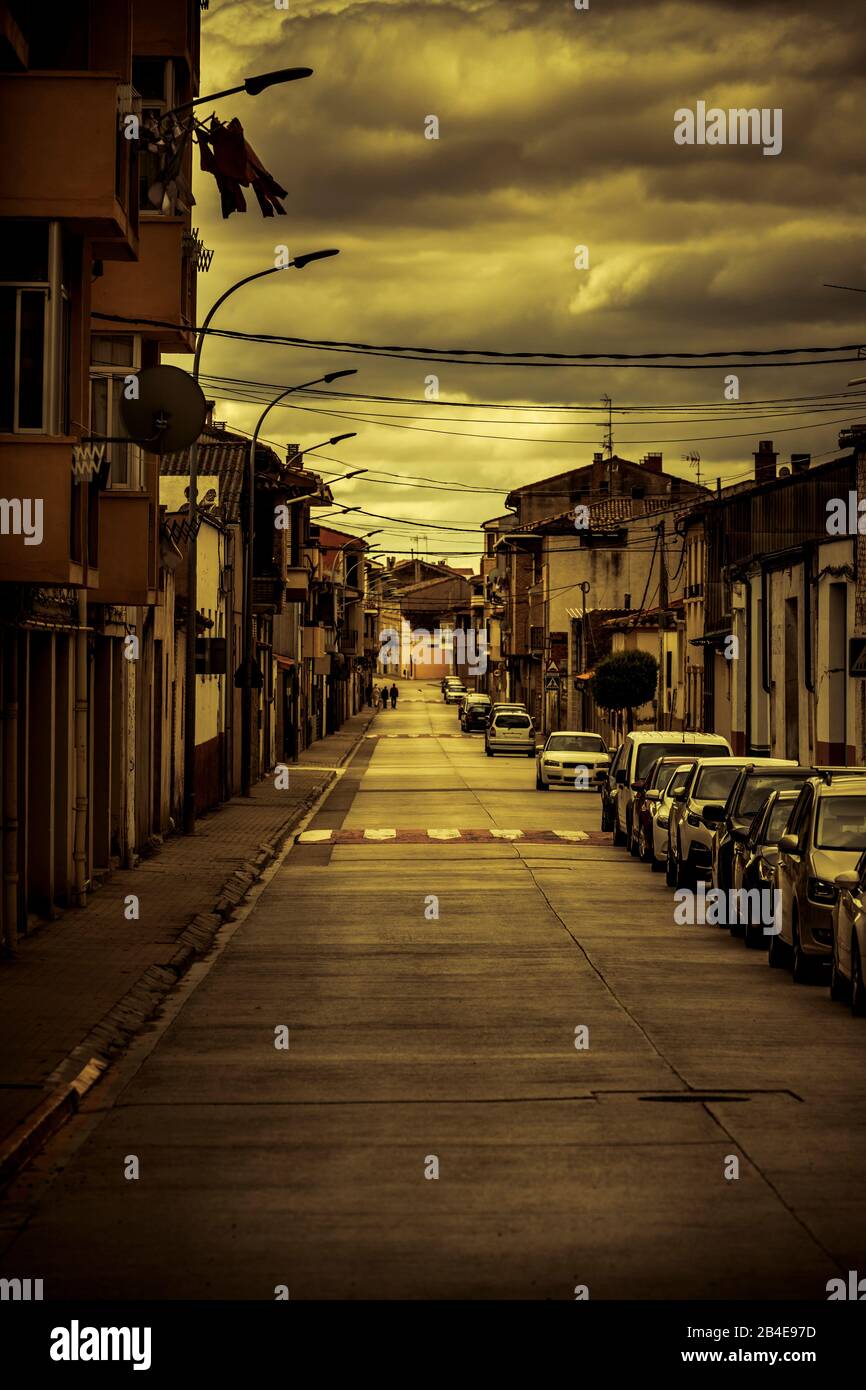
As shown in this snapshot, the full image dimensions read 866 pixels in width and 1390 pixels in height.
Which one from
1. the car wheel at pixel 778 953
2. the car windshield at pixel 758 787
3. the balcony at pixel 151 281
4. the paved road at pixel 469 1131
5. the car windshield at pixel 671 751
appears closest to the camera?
the paved road at pixel 469 1131

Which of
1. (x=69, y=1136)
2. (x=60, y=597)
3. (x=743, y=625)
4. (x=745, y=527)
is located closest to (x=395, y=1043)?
(x=69, y=1136)

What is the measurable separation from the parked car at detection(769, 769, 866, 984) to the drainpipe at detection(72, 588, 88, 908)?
788cm

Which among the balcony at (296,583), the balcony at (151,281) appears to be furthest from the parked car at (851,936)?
the balcony at (296,583)

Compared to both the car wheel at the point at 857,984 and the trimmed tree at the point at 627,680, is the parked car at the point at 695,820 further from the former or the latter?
the trimmed tree at the point at 627,680

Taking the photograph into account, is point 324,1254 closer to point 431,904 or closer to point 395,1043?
point 395,1043

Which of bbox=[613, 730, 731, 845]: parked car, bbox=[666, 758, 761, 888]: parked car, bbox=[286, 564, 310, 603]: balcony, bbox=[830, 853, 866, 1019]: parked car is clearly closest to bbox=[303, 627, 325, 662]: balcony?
bbox=[286, 564, 310, 603]: balcony

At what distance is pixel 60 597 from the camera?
21062mm

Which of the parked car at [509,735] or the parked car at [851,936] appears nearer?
the parked car at [851,936]

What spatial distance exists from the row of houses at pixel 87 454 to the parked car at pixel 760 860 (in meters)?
6.60

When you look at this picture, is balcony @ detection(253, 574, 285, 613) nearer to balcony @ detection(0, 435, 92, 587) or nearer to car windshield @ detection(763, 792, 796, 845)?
car windshield @ detection(763, 792, 796, 845)

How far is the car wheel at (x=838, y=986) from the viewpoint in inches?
610

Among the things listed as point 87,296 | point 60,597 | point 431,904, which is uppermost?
point 87,296
